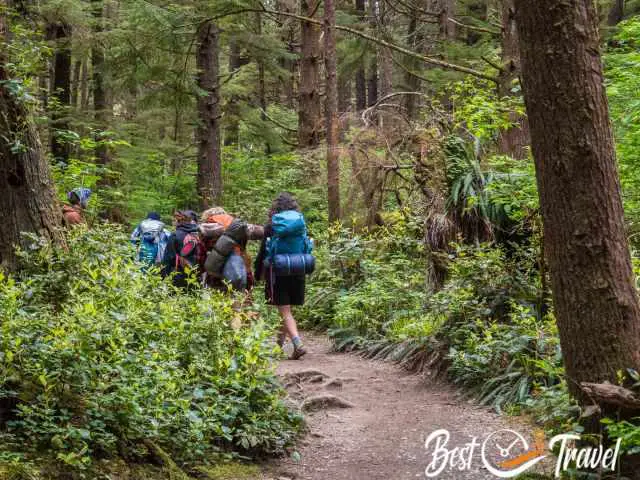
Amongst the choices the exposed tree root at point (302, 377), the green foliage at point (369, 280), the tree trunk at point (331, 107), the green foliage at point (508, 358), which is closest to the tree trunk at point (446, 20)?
the tree trunk at point (331, 107)

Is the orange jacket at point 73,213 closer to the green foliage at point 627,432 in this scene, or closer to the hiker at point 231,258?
the hiker at point 231,258

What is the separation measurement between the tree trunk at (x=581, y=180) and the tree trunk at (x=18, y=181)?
483 cm

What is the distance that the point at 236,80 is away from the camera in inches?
912

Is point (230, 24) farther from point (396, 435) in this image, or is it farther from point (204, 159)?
point (396, 435)

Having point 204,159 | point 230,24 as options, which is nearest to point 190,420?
point 204,159

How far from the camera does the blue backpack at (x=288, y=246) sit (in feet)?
31.7

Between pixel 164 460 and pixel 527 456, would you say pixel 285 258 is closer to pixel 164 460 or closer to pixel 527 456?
pixel 527 456

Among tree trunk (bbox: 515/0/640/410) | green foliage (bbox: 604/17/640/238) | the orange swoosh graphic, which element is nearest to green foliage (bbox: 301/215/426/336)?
green foliage (bbox: 604/17/640/238)

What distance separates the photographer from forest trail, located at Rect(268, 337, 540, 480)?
5926 millimetres

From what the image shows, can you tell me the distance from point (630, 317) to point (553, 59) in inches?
67.8

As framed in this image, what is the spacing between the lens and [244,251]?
9547 millimetres

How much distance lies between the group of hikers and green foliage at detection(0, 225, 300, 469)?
79.2 inches

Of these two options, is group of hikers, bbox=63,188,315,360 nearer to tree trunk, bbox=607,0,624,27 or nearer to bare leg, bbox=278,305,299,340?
bare leg, bbox=278,305,299,340

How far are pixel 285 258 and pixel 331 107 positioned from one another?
6.49 m
